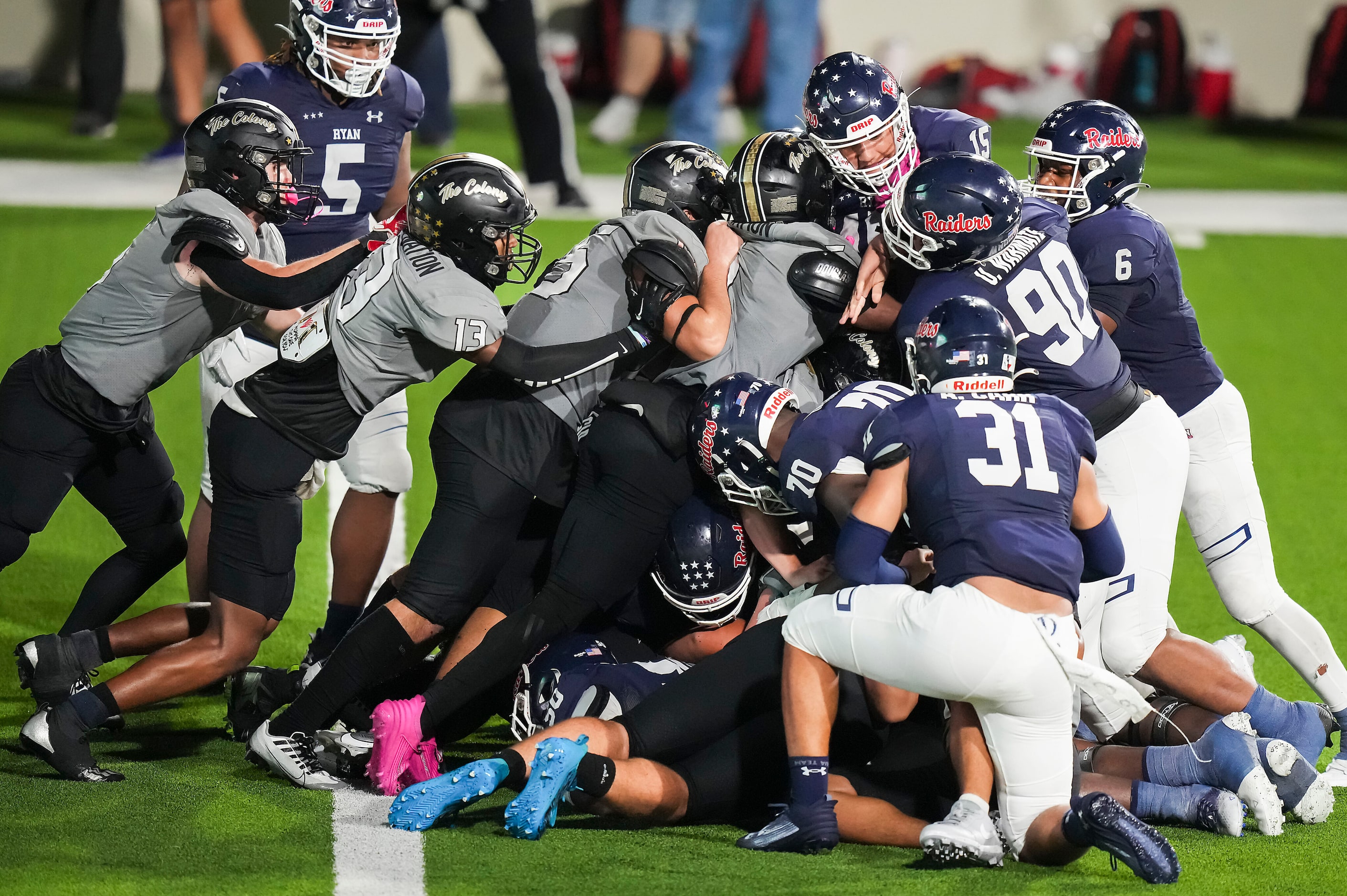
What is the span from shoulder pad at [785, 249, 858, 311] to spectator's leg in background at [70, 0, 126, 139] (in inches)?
348

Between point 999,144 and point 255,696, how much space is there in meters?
9.63

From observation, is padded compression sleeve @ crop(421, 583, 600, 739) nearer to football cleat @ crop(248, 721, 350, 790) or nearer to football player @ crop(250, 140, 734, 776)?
football player @ crop(250, 140, 734, 776)

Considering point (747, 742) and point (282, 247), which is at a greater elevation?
point (282, 247)

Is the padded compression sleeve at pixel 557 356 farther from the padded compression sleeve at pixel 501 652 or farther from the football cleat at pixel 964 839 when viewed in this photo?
the football cleat at pixel 964 839

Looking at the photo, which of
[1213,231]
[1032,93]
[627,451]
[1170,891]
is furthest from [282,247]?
[1032,93]

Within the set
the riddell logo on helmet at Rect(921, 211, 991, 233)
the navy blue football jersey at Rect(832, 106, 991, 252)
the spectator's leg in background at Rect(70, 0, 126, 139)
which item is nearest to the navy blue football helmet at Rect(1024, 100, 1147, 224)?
the navy blue football jersey at Rect(832, 106, 991, 252)

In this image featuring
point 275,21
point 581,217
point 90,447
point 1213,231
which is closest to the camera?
point 90,447

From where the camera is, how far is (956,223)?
4211 millimetres

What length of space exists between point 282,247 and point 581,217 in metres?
5.12

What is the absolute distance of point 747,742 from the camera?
396cm

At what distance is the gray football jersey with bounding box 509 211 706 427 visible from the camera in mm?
4492

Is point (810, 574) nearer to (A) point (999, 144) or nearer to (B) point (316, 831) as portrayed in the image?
(B) point (316, 831)

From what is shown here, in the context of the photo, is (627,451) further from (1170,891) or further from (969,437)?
(1170,891)

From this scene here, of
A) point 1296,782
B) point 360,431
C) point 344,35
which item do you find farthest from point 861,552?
point 344,35
